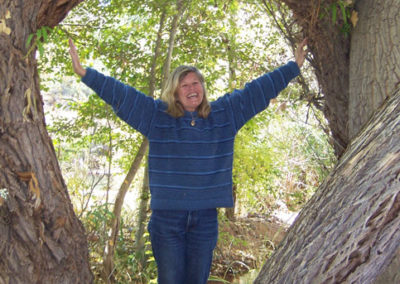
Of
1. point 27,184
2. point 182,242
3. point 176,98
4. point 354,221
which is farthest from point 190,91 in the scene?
point 354,221

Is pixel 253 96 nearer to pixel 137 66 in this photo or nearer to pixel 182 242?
pixel 182 242

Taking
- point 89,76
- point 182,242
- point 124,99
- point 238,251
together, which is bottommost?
point 238,251

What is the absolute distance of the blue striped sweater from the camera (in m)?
2.34

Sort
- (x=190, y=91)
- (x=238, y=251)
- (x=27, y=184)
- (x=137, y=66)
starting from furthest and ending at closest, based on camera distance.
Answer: (x=238, y=251)
(x=137, y=66)
(x=190, y=91)
(x=27, y=184)

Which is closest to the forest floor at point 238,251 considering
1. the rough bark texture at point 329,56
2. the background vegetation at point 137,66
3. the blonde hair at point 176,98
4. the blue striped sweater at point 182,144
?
the background vegetation at point 137,66

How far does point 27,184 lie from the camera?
6.04ft

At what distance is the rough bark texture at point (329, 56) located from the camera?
2838mm

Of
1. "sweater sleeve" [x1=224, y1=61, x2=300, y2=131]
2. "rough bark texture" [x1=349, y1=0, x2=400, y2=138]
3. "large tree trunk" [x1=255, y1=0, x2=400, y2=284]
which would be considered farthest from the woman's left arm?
"large tree trunk" [x1=255, y1=0, x2=400, y2=284]

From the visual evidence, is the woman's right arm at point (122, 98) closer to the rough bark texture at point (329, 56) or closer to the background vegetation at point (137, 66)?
the rough bark texture at point (329, 56)

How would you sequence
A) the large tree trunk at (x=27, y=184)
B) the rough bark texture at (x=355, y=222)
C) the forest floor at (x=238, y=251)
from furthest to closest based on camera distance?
the forest floor at (x=238, y=251) < the large tree trunk at (x=27, y=184) < the rough bark texture at (x=355, y=222)

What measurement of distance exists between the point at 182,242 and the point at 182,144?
22.0 inches

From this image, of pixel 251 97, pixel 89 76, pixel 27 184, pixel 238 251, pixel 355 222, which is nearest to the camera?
pixel 355 222

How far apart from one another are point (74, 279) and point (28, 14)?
1.25 meters

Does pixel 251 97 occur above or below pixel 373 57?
below
